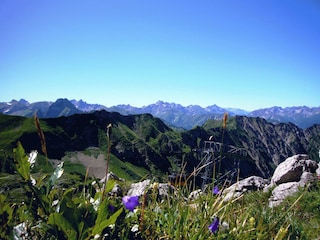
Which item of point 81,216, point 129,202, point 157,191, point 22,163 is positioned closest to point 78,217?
point 81,216

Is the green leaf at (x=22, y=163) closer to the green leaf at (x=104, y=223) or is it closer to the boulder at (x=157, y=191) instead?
the green leaf at (x=104, y=223)

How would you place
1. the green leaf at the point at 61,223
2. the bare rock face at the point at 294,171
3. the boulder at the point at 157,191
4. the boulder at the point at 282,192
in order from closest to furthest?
the green leaf at the point at 61,223, the boulder at the point at 157,191, the boulder at the point at 282,192, the bare rock face at the point at 294,171

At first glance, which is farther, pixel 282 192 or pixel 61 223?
pixel 282 192

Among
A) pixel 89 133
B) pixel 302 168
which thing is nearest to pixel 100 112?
pixel 89 133

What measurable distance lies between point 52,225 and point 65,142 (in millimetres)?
174647

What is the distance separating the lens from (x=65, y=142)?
167750mm

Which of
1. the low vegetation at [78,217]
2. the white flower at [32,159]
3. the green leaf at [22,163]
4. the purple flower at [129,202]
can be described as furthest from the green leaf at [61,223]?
the purple flower at [129,202]

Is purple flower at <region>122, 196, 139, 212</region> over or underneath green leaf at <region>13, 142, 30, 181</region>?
underneath

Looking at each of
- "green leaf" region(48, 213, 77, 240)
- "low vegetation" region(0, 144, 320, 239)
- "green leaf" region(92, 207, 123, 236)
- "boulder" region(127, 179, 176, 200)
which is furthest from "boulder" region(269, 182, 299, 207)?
"green leaf" region(48, 213, 77, 240)

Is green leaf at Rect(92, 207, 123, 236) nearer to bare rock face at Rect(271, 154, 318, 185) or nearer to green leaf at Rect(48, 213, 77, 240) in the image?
green leaf at Rect(48, 213, 77, 240)

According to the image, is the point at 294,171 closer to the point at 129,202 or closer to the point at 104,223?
the point at 129,202

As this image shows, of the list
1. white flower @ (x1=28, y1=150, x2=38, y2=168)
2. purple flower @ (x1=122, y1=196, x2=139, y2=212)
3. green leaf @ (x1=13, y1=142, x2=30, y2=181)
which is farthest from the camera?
purple flower @ (x1=122, y1=196, x2=139, y2=212)

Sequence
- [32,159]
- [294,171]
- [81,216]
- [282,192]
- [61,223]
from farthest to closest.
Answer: [294,171]
[282,192]
[32,159]
[81,216]
[61,223]

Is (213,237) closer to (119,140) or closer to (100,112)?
(119,140)
